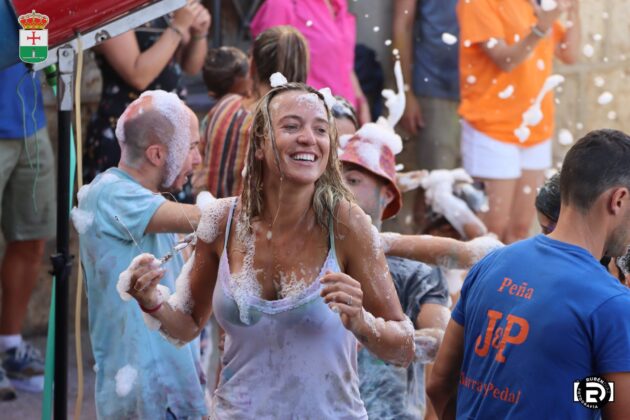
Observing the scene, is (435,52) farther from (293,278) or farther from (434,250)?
(293,278)

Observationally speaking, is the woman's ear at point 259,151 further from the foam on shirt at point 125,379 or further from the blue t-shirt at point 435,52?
the blue t-shirt at point 435,52

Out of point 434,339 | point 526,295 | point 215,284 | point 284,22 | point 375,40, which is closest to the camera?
point 526,295

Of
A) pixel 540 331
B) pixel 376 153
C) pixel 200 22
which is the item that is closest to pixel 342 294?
pixel 540 331

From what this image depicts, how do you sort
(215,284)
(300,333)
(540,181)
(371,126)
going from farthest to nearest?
(540,181) → (371,126) → (215,284) → (300,333)

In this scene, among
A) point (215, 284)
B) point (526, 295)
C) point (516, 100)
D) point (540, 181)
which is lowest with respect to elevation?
point (540, 181)

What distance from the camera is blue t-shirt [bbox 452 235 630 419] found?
2.52 metres

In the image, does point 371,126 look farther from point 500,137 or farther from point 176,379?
point 500,137

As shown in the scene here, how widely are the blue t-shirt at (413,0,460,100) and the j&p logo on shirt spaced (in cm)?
422

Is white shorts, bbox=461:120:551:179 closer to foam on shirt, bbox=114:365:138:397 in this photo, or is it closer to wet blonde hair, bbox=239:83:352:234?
foam on shirt, bbox=114:365:138:397

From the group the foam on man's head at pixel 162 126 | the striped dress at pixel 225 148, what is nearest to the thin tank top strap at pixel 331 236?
the foam on man's head at pixel 162 126

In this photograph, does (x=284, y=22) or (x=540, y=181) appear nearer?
(x=284, y=22)

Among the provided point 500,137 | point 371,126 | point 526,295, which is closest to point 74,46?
point 371,126

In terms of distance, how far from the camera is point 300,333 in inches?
113

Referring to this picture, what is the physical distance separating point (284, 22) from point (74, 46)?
7.97 ft
